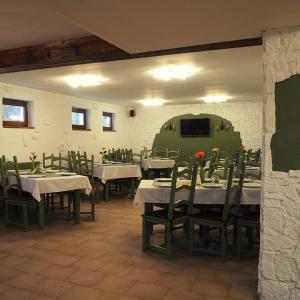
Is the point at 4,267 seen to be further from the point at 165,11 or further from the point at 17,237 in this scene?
the point at 165,11

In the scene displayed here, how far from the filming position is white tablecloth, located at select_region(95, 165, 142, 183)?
589cm

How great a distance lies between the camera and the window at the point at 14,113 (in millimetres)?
5992

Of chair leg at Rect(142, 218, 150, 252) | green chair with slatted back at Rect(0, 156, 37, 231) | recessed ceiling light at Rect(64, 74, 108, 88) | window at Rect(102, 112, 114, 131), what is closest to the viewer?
chair leg at Rect(142, 218, 150, 252)

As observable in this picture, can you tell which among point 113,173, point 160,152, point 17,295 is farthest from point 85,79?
point 160,152

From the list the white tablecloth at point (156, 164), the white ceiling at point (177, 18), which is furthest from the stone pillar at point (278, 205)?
the white tablecloth at point (156, 164)

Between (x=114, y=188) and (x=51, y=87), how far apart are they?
2.47m

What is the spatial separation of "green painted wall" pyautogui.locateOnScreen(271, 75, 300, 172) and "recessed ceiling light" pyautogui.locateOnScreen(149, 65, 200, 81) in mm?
2322

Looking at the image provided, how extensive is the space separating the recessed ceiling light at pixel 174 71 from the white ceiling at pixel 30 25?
1639 mm

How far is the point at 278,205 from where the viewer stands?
2.35 metres

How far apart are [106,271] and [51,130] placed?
15.2 ft

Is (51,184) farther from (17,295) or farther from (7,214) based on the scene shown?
(17,295)

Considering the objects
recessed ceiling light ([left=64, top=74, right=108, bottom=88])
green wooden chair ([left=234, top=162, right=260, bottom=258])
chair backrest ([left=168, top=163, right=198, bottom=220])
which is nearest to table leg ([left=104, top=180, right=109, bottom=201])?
→ recessed ceiling light ([left=64, top=74, right=108, bottom=88])

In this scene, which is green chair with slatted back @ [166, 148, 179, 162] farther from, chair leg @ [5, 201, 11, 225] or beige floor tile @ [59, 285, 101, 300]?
beige floor tile @ [59, 285, 101, 300]

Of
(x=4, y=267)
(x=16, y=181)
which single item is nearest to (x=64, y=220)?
(x=16, y=181)
